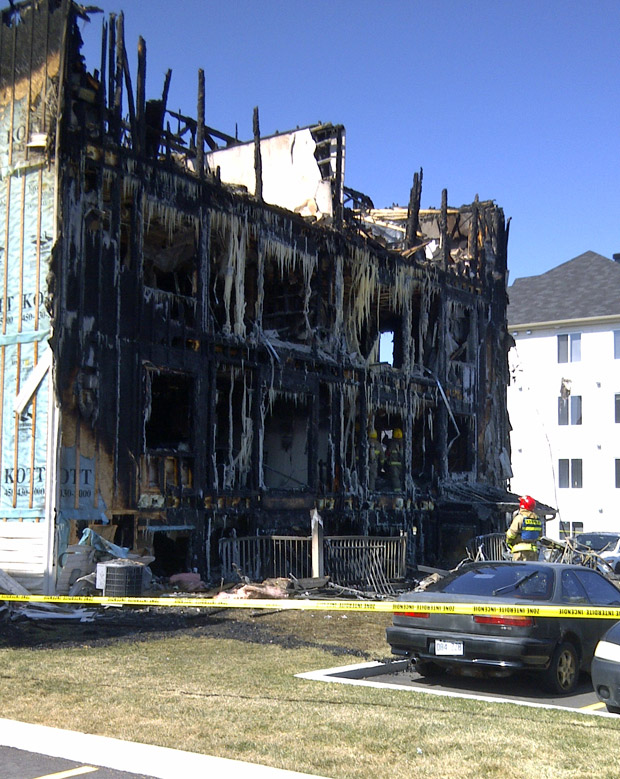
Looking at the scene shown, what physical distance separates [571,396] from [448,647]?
3683 centimetres

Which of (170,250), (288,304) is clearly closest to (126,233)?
(170,250)

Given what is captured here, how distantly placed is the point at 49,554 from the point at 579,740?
11260 mm

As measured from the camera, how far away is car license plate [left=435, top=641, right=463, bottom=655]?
9.48 m

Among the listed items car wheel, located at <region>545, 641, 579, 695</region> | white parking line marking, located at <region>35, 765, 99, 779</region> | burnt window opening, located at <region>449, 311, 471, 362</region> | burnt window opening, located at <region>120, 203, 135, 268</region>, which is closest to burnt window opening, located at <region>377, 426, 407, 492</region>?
burnt window opening, located at <region>449, 311, 471, 362</region>

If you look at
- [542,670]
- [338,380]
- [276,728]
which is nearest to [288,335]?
[338,380]

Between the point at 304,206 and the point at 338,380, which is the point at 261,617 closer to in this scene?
the point at 338,380

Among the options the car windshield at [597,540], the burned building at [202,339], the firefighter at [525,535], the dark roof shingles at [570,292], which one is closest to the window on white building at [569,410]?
the dark roof shingles at [570,292]

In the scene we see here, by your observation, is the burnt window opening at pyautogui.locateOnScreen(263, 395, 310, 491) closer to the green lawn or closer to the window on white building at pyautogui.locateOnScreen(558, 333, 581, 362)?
the green lawn

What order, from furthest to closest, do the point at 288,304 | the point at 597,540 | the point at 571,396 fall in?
the point at 571,396, the point at 597,540, the point at 288,304

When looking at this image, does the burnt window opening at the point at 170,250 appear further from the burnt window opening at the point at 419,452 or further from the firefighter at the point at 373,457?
the burnt window opening at the point at 419,452

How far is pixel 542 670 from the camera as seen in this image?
939 centimetres

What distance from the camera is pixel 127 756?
21.0ft

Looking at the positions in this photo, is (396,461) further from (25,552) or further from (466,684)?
(466,684)

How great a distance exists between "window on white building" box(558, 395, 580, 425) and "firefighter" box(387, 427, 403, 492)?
21.1 meters
